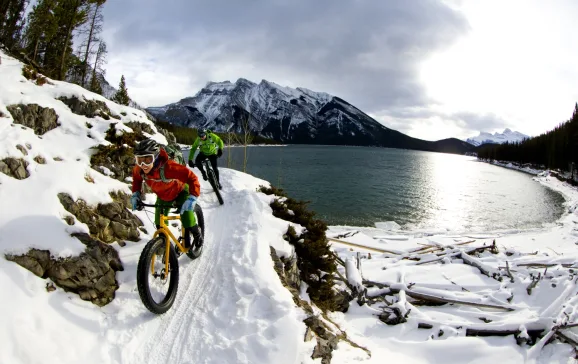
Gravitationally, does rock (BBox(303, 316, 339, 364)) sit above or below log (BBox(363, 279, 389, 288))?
above

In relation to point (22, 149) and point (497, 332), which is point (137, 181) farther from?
point (497, 332)

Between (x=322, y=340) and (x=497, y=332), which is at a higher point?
(x=322, y=340)

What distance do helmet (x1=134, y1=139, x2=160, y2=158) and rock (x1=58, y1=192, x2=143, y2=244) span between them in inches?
90.7

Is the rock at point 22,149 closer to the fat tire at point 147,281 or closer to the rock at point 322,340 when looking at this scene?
the fat tire at point 147,281

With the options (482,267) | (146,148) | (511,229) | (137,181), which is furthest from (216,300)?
(511,229)

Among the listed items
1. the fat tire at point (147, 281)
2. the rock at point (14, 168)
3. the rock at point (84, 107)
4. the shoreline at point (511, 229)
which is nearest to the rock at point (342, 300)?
the fat tire at point (147, 281)

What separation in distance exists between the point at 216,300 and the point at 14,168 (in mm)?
5049

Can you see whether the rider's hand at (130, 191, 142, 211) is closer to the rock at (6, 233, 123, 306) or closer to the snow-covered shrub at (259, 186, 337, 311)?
the rock at (6, 233, 123, 306)

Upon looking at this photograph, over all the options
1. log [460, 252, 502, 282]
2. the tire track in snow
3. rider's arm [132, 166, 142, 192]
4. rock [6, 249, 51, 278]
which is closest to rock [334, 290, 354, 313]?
the tire track in snow

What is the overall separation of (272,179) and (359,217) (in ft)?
64.6

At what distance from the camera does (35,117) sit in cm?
839

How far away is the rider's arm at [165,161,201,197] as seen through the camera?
5.68 metres

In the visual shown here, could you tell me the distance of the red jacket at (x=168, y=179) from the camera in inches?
223

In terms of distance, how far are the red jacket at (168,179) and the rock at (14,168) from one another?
7.90ft
